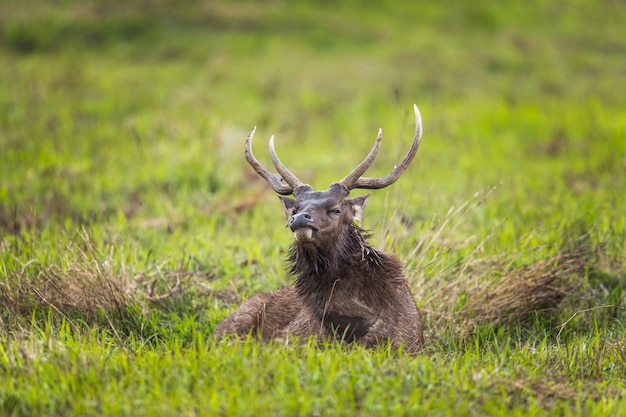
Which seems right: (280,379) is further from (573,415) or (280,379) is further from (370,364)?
(573,415)

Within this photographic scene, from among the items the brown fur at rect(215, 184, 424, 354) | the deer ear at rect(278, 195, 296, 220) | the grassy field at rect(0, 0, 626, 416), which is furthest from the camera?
the deer ear at rect(278, 195, 296, 220)

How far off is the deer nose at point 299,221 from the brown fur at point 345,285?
18 cm

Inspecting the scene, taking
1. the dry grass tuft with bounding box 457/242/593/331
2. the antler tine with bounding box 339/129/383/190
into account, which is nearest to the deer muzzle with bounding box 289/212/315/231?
the antler tine with bounding box 339/129/383/190

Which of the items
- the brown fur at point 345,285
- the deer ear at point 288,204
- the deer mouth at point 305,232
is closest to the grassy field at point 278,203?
the brown fur at point 345,285

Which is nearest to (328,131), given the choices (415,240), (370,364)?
(415,240)

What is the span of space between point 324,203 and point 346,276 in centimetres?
62

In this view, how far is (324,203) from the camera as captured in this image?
606cm

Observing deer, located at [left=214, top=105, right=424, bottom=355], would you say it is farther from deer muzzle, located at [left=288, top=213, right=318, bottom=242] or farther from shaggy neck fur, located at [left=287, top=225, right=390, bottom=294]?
deer muzzle, located at [left=288, top=213, right=318, bottom=242]

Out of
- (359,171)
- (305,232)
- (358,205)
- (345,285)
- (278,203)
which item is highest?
(359,171)

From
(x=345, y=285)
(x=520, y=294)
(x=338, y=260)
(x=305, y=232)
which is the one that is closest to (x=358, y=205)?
(x=338, y=260)

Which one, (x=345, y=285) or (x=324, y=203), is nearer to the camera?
(x=324, y=203)

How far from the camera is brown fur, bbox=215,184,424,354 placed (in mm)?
6160

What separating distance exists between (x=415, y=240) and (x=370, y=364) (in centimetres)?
304

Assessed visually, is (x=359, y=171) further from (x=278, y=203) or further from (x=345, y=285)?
(x=278, y=203)
